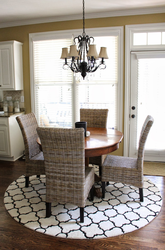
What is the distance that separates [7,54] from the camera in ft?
14.4

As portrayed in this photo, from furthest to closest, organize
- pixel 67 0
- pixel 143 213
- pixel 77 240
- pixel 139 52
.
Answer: pixel 139 52, pixel 67 0, pixel 143 213, pixel 77 240

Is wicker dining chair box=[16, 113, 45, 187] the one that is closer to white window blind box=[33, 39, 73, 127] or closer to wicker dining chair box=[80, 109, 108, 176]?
wicker dining chair box=[80, 109, 108, 176]

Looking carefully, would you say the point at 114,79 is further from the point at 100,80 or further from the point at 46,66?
the point at 46,66

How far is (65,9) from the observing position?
3840mm

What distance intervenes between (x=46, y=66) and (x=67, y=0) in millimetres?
1387

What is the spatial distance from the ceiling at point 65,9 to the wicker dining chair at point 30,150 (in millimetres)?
1852

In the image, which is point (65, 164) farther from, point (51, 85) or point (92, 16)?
point (92, 16)

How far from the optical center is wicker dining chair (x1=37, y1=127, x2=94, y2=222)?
207 centimetres

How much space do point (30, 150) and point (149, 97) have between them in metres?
2.33

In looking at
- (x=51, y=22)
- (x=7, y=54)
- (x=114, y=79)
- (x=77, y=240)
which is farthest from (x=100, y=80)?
(x=77, y=240)

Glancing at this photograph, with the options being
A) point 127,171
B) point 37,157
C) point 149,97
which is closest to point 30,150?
point 37,157

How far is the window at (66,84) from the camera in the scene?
4.16 m

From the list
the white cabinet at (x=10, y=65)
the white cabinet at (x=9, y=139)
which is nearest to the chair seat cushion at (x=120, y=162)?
the white cabinet at (x=9, y=139)

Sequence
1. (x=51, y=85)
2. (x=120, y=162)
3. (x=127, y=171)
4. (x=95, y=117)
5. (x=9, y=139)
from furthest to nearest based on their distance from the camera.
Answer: (x=51, y=85) < (x=9, y=139) < (x=95, y=117) < (x=120, y=162) < (x=127, y=171)
